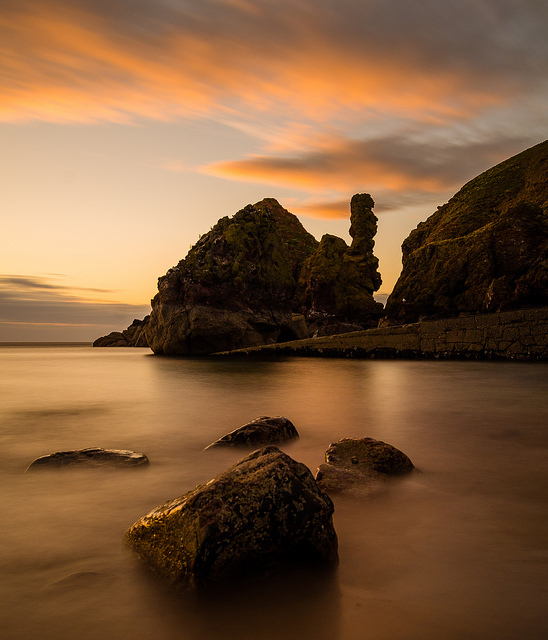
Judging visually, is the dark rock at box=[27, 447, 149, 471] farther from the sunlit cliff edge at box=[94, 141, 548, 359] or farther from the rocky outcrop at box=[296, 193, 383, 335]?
the rocky outcrop at box=[296, 193, 383, 335]

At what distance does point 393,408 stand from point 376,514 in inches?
222

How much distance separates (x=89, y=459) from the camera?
4426 mm

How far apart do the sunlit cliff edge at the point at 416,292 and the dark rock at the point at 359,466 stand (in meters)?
13.9

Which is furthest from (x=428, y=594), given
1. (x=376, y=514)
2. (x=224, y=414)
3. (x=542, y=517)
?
(x=224, y=414)

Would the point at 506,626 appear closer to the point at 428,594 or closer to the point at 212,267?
the point at 428,594

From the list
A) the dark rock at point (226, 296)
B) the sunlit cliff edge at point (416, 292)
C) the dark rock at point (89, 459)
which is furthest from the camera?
the dark rock at point (226, 296)

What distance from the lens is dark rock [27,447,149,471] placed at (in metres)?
4.38

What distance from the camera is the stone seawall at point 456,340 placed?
51.9ft

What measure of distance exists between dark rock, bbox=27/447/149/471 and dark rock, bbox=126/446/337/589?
1.95 metres

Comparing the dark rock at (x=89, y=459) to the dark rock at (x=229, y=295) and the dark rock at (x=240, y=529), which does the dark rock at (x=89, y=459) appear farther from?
the dark rock at (x=229, y=295)

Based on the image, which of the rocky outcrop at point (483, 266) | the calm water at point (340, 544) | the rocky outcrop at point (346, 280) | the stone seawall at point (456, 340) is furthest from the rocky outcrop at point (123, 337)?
the calm water at point (340, 544)

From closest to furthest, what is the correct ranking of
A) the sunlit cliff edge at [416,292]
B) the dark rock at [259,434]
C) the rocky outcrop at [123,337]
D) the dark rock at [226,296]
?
the dark rock at [259,434] < the sunlit cliff edge at [416,292] < the dark rock at [226,296] < the rocky outcrop at [123,337]

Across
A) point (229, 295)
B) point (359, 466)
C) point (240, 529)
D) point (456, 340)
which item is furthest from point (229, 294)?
point (240, 529)

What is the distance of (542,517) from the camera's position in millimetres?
3025
